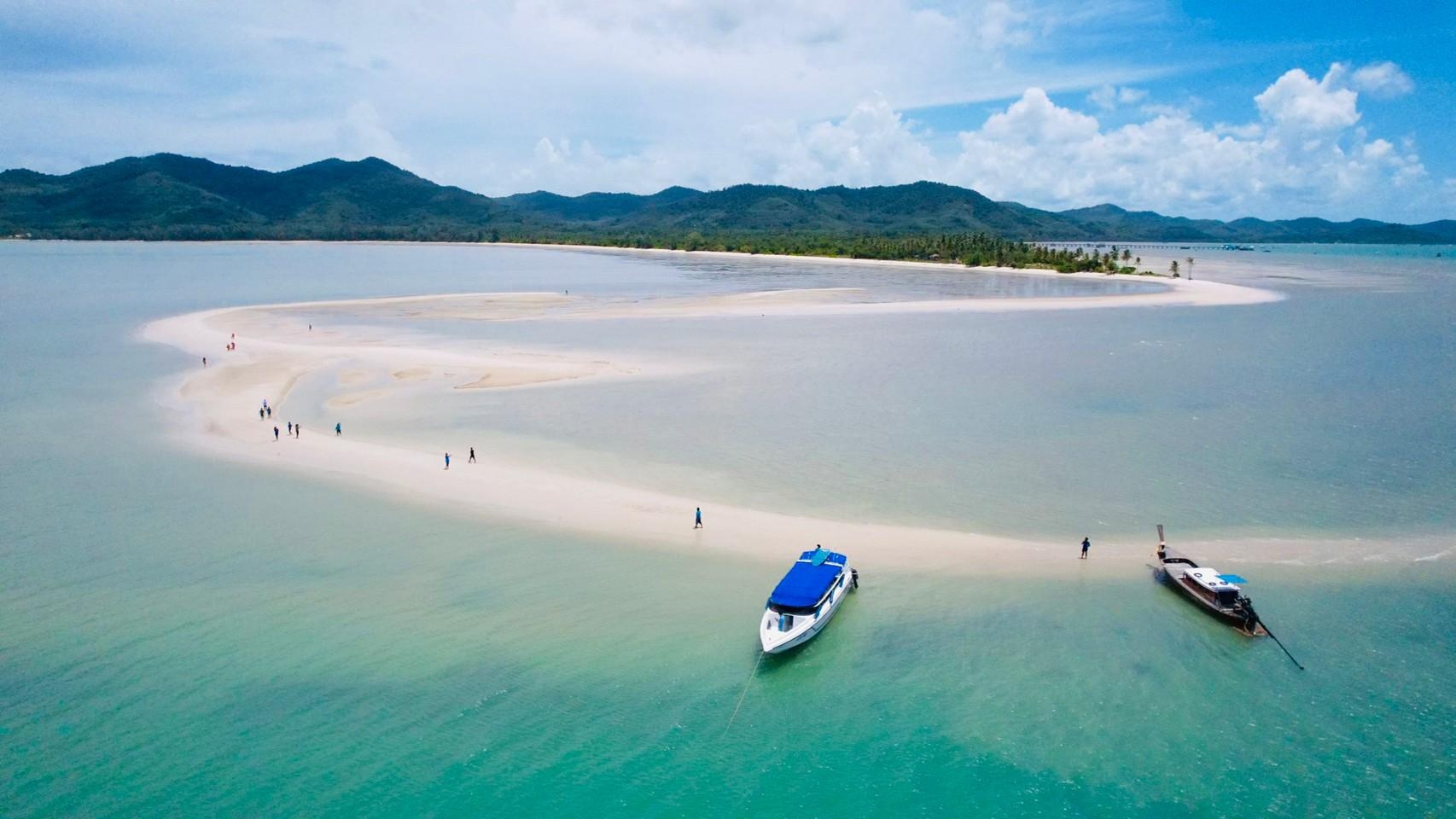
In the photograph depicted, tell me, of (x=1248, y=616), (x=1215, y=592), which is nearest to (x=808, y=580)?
(x=1215, y=592)

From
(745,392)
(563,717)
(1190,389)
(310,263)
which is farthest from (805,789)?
(310,263)

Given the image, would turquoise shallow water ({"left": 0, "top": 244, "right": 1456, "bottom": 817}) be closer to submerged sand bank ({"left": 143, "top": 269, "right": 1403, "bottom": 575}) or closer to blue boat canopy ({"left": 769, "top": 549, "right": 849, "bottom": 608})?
blue boat canopy ({"left": 769, "top": 549, "right": 849, "bottom": 608})

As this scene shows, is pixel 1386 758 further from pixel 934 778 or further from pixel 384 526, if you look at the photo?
pixel 384 526

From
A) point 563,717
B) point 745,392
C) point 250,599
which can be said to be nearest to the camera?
point 563,717

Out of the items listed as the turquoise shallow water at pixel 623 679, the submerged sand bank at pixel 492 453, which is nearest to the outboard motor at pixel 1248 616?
the turquoise shallow water at pixel 623 679

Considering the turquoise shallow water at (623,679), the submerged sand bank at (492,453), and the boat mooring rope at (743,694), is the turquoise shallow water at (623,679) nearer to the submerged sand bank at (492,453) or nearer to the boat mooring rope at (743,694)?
the boat mooring rope at (743,694)

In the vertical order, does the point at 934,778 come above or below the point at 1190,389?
below

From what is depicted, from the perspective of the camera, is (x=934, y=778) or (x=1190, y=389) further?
(x=1190, y=389)
